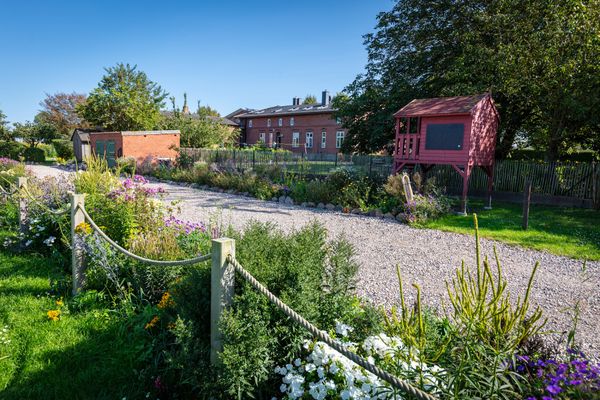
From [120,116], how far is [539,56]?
3379cm

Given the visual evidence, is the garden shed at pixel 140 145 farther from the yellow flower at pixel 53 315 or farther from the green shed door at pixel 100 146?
the yellow flower at pixel 53 315

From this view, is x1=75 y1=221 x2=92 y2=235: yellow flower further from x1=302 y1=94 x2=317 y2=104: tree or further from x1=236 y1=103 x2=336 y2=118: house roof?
x1=302 y1=94 x2=317 y2=104: tree

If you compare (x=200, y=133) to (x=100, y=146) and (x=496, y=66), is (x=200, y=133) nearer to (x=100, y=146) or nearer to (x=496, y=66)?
(x=100, y=146)

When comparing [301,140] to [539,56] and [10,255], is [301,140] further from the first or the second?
[10,255]

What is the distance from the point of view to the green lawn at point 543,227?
25.4 ft

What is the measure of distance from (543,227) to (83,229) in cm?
1040

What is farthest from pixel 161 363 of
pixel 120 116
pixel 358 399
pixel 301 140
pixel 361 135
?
pixel 301 140

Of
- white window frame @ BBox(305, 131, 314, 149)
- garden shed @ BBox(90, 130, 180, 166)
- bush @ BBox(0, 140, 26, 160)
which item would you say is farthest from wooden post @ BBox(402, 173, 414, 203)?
bush @ BBox(0, 140, 26, 160)

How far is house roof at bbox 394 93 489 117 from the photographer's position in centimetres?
1230

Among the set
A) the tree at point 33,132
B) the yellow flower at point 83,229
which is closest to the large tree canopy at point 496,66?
the yellow flower at point 83,229

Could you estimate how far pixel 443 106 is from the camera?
1302 cm

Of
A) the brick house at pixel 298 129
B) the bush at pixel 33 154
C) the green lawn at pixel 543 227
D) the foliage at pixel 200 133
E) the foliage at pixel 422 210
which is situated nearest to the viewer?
the green lawn at pixel 543 227

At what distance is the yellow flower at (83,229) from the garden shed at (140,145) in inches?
842

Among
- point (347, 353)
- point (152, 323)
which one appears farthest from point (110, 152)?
point (347, 353)
